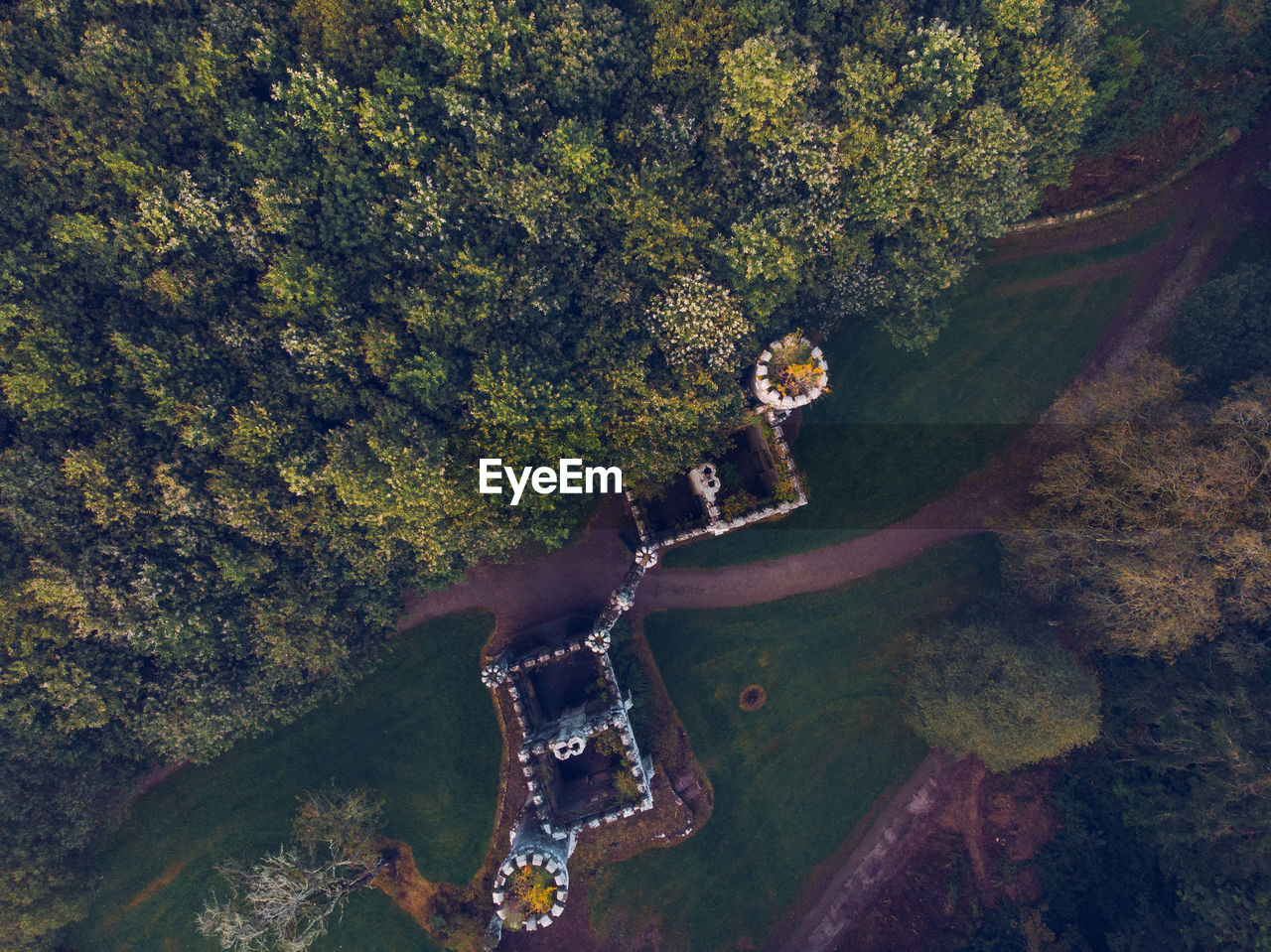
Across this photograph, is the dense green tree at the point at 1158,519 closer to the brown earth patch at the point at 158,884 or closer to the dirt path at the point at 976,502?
the dirt path at the point at 976,502

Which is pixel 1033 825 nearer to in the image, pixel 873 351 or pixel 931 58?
pixel 873 351

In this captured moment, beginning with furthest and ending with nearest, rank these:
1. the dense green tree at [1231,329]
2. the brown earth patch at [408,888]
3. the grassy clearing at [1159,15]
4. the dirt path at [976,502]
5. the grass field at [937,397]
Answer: the grass field at [937,397]
the dirt path at [976,502]
the brown earth patch at [408,888]
the grassy clearing at [1159,15]
the dense green tree at [1231,329]

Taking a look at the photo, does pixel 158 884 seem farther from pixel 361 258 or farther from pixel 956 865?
pixel 956 865

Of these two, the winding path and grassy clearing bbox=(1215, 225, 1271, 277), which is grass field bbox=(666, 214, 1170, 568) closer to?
the winding path

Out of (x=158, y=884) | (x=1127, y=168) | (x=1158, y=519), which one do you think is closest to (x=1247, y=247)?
(x=1127, y=168)

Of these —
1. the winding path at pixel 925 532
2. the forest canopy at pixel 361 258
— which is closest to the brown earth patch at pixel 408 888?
the forest canopy at pixel 361 258

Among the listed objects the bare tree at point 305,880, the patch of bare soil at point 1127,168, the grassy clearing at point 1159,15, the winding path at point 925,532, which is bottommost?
the bare tree at point 305,880
